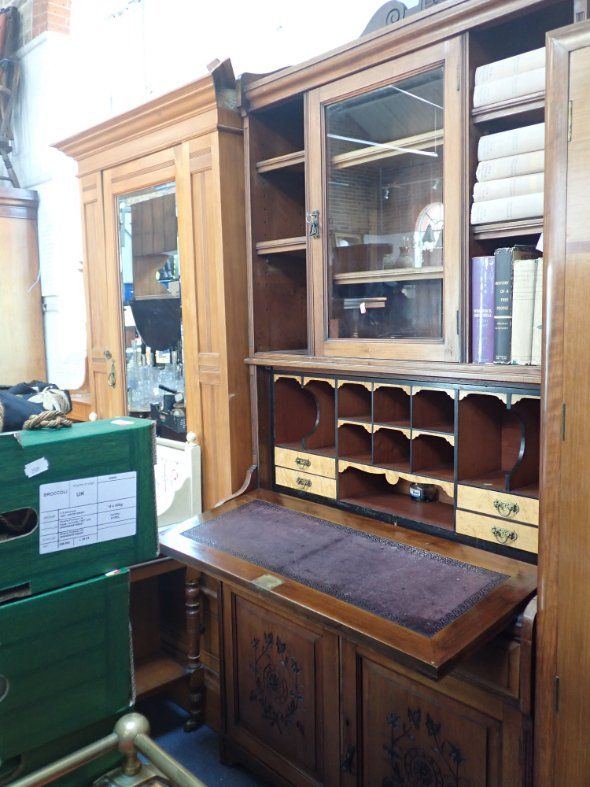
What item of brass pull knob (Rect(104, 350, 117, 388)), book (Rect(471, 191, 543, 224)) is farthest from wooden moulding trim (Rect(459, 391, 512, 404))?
brass pull knob (Rect(104, 350, 117, 388))

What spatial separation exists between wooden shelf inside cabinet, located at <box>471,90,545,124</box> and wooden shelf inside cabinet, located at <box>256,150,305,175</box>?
0.58 metres

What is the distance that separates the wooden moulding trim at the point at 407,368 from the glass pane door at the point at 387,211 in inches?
3.0

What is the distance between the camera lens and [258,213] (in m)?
2.15

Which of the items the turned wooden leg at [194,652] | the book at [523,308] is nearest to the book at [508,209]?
the book at [523,308]

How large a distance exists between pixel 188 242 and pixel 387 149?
30.6 inches

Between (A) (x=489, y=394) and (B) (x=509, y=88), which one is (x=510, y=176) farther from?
(A) (x=489, y=394)

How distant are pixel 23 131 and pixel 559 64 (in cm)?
357

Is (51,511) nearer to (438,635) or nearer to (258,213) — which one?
(438,635)

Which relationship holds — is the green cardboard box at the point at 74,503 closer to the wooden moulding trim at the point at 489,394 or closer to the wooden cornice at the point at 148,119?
the wooden moulding trim at the point at 489,394

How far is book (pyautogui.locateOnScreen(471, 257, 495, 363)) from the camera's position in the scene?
1.55 m

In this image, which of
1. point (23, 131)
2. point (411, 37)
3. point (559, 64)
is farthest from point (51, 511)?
point (23, 131)

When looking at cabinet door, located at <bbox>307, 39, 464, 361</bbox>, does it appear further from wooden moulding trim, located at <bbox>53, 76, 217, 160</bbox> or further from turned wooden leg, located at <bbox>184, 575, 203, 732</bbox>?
turned wooden leg, located at <bbox>184, 575, 203, 732</bbox>

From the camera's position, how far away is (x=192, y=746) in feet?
7.60

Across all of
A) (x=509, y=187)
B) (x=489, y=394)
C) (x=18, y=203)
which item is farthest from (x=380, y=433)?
(x=18, y=203)
